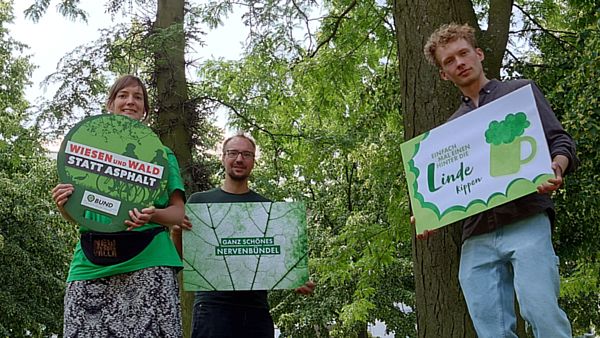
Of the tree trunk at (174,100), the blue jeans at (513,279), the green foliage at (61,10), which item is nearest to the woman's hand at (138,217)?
the blue jeans at (513,279)

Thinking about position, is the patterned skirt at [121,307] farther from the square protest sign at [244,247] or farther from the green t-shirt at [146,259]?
the square protest sign at [244,247]

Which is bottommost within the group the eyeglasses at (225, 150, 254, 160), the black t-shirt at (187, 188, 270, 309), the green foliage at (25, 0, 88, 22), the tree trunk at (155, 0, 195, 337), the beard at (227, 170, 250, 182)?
the black t-shirt at (187, 188, 270, 309)

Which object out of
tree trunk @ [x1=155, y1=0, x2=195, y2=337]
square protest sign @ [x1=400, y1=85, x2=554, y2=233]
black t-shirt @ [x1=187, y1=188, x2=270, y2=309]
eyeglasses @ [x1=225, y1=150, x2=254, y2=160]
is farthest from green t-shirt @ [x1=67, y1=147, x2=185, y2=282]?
tree trunk @ [x1=155, y1=0, x2=195, y2=337]

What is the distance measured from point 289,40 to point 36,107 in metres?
3.16

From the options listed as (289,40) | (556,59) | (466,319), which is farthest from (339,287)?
(466,319)

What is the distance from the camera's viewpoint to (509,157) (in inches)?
107

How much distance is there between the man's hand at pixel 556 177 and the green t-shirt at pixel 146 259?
1.60 meters

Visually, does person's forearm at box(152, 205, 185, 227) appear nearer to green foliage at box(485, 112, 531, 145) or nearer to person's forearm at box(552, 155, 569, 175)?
green foliage at box(485, 112, 531, 145)

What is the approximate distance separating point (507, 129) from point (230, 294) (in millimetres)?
1707

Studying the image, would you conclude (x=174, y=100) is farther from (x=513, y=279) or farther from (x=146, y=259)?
(x=513, y=279)

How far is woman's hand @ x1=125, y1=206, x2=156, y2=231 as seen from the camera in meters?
2.85

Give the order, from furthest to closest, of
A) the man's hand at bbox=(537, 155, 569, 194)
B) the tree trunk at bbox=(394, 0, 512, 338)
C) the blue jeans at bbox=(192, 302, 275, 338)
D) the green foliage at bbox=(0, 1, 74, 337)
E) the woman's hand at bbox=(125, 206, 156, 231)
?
the green foliage at bbox=(0, 1, 74, 337) < the tree trunk at bbox=(394, 0, 512, 338) < the blue jeans at bbox=(192, 302, 275, 338) < the woman's hand at bbox=(125, 206, 156, 231) < the man's hand at bbox=(537, 155, 569, 194)

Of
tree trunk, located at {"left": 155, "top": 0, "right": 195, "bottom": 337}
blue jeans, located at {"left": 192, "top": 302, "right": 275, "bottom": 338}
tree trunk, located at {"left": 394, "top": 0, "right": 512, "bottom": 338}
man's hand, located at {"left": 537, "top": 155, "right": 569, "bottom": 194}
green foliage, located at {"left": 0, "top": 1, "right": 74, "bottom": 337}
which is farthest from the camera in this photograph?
green foliage, located at {"left": 0, "top": 1, "right": 74, "bottom": 337}

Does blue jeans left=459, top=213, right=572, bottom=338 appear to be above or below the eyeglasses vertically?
below
